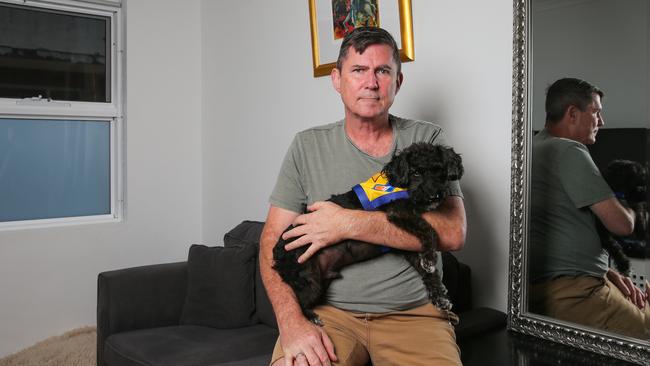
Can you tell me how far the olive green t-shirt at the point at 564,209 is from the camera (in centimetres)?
201

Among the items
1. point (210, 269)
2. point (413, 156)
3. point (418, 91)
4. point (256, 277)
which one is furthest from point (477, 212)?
point (210, 269)

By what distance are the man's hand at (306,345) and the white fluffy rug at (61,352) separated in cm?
226

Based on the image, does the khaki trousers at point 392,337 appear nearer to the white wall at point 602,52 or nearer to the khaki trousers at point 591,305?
the khaki trousers at point 591,305

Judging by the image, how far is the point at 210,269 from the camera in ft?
10.3

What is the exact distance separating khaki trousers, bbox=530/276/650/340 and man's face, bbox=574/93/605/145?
0.47m

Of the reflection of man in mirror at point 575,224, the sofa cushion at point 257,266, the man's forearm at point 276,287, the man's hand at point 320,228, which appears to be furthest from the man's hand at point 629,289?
the sofa cushion at point 257,266

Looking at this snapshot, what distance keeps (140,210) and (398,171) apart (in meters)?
2.90

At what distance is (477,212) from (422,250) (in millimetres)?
746

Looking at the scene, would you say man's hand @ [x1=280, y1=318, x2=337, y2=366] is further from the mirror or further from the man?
the mirror

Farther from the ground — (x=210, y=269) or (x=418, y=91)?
(x=418, y=91)

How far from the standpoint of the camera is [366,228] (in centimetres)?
185

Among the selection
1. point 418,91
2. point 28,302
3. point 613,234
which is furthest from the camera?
point 28,302

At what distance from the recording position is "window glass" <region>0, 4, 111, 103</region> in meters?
3.87

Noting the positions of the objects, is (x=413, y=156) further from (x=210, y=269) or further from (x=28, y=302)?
(x=28, y=302)
